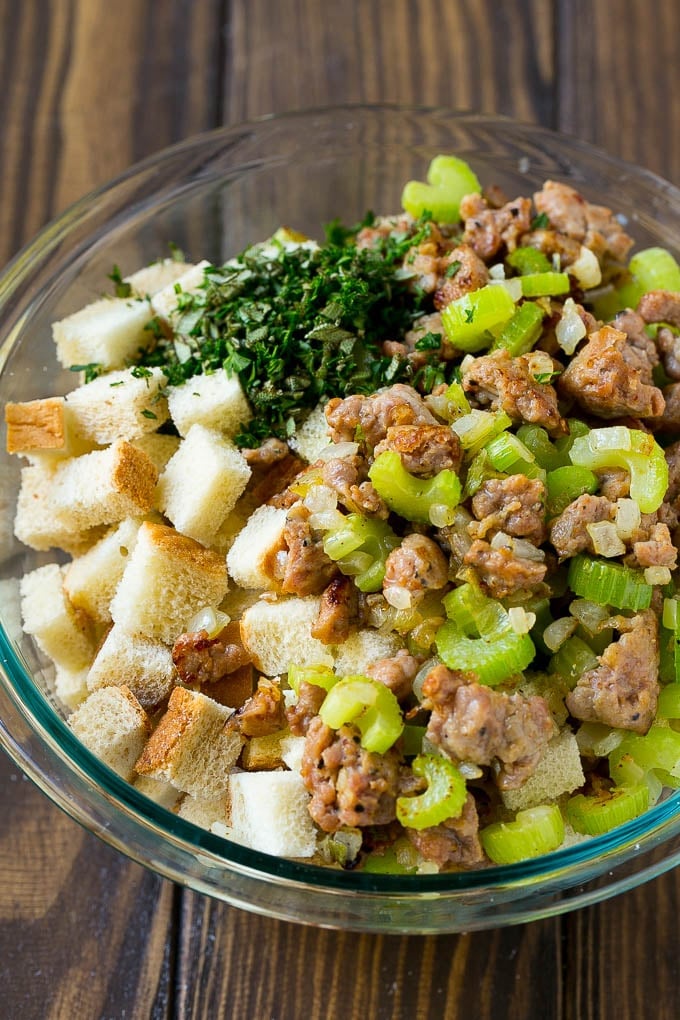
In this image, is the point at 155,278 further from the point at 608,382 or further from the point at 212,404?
the point at 608,382

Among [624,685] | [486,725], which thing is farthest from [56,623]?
[624,685]

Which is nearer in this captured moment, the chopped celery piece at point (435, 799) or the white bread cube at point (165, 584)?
the chopped celery piece at point (435, 799)

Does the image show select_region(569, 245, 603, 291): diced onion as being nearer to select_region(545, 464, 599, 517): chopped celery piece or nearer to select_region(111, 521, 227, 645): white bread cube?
select_region(545, 464, 599, 517): chopped celery piece

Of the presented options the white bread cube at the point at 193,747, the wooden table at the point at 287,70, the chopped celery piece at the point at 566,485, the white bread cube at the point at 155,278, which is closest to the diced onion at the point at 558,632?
the chopped celery piece at the point at 566,485

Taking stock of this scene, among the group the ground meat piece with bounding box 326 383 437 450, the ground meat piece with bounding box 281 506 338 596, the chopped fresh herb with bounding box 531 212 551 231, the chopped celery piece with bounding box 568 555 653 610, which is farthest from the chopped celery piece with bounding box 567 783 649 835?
the chopped fresh herb with bounding box 531 212 551 231

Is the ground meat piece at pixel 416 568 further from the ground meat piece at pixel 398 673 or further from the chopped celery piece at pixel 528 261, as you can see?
the chopped celery piece at pixel 528 261
